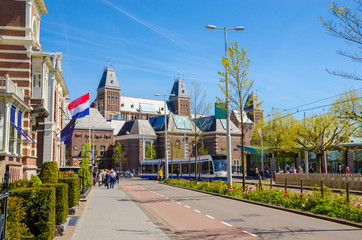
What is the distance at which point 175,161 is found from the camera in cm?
5047

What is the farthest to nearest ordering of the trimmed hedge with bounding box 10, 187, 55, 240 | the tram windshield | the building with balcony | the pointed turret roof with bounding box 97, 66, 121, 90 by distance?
the pointed turret roof with bounding box 97, 66, 121, 90, the tram windshield, the building with balcony, the trimmed hedge with bounding box 10, 187, 55, 240

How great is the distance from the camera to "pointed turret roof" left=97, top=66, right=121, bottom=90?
12812 cm

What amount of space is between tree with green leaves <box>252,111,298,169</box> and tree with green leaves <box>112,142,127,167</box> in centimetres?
3523

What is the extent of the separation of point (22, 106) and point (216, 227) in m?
15.9

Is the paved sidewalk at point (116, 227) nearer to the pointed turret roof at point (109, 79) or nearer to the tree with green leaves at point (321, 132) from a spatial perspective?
the tree with green leaves at point (321, 132)

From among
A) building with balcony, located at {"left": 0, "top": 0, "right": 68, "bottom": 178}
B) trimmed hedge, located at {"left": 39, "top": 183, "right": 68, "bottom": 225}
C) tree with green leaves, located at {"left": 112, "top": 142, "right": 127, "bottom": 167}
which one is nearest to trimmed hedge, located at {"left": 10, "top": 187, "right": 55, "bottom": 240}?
trimmed hedge, located at {"left": 39, "top": 183, "right": 68, "bottom": 225}

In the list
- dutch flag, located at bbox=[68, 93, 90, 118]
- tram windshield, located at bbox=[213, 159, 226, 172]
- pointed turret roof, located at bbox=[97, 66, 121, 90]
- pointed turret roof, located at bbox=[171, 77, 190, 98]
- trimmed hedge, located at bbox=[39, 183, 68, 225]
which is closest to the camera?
trimmed hedge, located at bbox=[39, 183, 68, 225]

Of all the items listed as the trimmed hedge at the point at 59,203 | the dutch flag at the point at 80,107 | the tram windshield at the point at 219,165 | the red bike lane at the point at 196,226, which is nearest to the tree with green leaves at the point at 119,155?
the tram windshield at the point at 219,165

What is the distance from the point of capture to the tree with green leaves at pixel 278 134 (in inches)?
1769

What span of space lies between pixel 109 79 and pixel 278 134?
9159 centimetres

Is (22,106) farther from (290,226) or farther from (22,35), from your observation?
(290,226)

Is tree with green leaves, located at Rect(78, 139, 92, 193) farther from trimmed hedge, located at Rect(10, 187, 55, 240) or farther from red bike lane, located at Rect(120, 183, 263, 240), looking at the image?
trimmed hedge, located at Rect(10, 187, 55, 240)

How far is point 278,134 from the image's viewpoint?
47.1m

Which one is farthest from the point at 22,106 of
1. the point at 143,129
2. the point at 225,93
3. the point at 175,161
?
the point at 143,129
